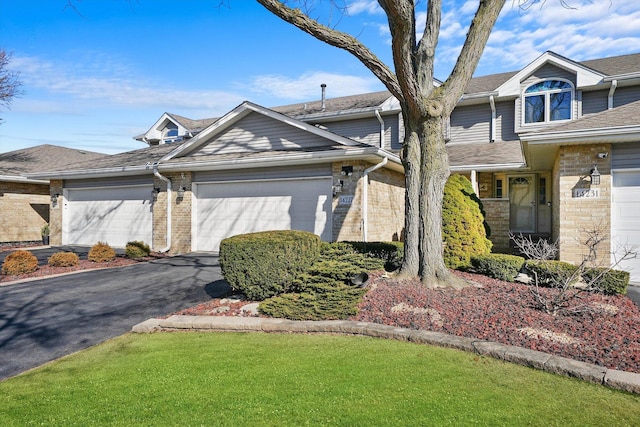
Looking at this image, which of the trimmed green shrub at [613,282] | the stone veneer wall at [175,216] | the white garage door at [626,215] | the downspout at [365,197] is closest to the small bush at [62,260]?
the stone veneer wall at [175,216]

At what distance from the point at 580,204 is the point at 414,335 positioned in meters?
6.82

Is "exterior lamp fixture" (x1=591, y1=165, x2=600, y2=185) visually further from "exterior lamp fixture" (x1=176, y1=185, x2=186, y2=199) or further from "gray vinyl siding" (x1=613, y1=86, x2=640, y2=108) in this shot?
"exterior lamp fixture" (x1=176, y1=185, x2=186, y2=199)

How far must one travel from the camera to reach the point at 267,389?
3434mm

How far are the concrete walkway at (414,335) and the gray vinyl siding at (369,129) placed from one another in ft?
43.3

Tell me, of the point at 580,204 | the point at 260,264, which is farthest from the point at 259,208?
the point at 580,204

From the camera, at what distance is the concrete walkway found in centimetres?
349

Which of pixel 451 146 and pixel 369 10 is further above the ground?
pixel 369 10

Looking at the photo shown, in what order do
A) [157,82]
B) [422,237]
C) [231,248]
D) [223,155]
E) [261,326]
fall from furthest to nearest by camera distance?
[157,82] → [223,155] → [422,237] → [231,248] → [261,326]

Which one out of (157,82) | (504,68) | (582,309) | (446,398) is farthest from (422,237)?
(504,68)

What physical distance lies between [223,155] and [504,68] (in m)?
13.8

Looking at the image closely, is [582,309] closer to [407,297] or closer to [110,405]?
[407,297]

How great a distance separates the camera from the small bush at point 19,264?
941cm

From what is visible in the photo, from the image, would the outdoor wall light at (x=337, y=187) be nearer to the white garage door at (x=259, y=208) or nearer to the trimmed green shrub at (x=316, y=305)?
the white garage door at (x=259, y=208)

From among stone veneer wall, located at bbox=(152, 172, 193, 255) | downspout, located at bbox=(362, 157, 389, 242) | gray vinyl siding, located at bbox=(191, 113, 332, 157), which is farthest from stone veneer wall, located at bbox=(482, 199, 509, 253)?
stone veneer wall, located at bbox=(152, 172, 193, 255)
